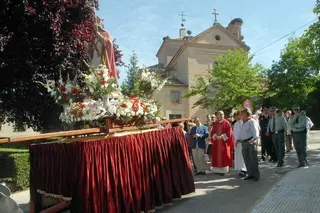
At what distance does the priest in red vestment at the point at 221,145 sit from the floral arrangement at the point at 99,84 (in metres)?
4.49

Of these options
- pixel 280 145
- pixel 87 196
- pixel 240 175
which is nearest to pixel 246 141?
pixel 240 175

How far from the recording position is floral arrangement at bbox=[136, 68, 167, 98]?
736cm

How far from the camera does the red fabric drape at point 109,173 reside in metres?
5.51

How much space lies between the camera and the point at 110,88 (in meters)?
6.39

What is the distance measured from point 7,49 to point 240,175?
7.04 m

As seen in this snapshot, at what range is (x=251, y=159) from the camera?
28.8 feet

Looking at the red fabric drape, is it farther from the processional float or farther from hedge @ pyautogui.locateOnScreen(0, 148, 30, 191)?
hedge @ pyautogui.locateOnScreen(0, 148, 30, 191)

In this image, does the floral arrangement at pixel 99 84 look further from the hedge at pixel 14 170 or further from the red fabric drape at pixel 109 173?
the hedge at pixel 14 170

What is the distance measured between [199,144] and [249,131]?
7.24ft

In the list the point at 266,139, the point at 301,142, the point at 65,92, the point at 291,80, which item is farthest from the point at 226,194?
the point at 291,80

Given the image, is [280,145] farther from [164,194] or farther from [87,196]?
[87,196]

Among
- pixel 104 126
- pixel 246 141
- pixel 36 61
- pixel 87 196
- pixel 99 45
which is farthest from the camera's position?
pixel 36 61

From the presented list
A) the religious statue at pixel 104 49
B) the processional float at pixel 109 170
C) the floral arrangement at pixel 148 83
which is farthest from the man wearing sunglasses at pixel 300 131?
the religious statue at pixel 104 49

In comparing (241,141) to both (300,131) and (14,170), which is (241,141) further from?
(14,170)
